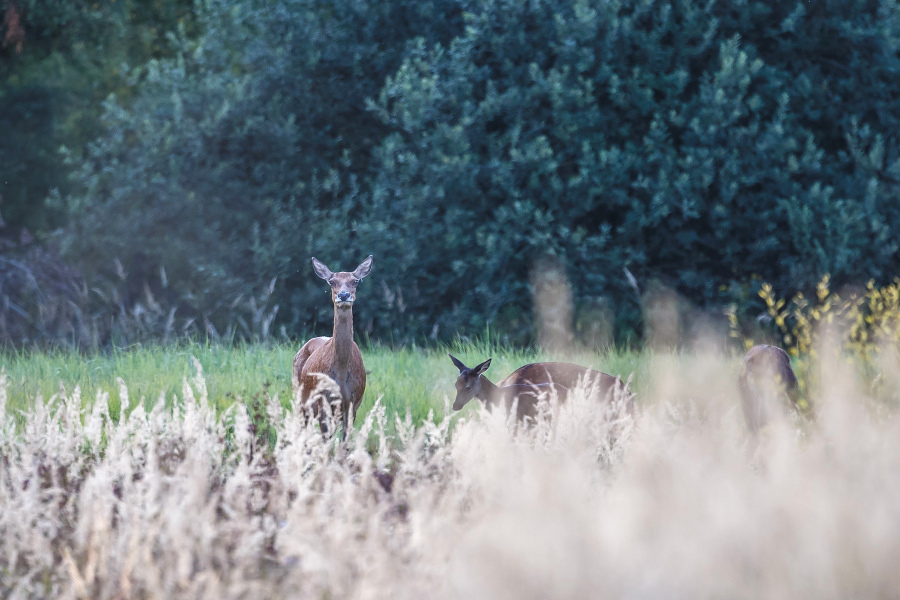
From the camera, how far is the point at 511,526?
412 centimetres

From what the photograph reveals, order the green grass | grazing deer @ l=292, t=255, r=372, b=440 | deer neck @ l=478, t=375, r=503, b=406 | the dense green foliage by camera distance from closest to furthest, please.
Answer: deer neck @ l=478, t=375, r=503, b=406 → grazing deer @ l=292, t=255, r=372, b=440 → the green grass → the dense green foliage

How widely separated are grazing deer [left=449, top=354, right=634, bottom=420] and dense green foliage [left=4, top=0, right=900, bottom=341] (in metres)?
6.04

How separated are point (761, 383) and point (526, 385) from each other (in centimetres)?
178

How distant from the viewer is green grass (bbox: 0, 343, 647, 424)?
29.7ft

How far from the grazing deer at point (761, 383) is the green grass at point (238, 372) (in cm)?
211

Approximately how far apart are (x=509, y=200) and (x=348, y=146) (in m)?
3.61

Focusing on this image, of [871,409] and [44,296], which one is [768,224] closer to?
[871,409]

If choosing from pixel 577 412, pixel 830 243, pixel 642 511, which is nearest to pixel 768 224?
pixel 830 243

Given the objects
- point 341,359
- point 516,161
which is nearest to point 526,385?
point 341,359

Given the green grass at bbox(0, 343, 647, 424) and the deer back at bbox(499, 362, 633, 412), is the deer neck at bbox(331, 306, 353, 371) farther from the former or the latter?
the deer back at bbox(499, 362, 633, 412)

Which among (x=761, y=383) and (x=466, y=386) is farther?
(x=466, y=386)

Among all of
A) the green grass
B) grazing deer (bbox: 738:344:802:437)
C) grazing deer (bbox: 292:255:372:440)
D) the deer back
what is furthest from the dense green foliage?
grazing deer (bbox: 738:344:802:437)

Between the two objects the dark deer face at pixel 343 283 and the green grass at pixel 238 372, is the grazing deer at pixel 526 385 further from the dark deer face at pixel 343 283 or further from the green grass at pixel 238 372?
the dark deer face at pixel 343 283

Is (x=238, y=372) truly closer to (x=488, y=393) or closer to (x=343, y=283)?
(x=343, y=283)
